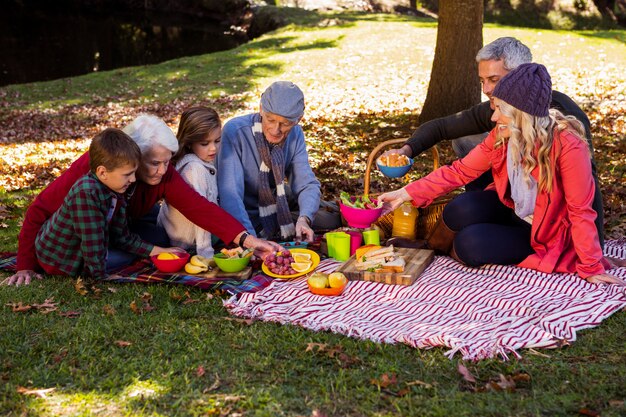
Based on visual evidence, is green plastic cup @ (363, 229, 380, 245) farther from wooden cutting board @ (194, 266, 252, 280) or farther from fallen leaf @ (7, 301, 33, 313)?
fallen leaf @ (7, 301, 33, 313)

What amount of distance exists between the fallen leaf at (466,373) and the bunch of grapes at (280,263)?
5.85ft

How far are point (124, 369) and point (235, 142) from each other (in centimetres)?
248

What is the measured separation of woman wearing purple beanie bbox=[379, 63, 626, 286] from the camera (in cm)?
489

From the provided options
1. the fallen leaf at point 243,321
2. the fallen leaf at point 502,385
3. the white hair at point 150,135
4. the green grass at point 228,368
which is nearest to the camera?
the green grass at point 228,368

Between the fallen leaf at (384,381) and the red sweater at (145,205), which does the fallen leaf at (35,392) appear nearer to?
the fallen leaf at (384,381)

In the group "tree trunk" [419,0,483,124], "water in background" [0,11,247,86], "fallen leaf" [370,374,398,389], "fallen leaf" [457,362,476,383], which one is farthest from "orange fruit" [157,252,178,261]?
"water in background" [0,11,247,86]

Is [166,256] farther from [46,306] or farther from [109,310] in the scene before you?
[46,306]

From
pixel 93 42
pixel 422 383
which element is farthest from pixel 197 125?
pixel 93 42

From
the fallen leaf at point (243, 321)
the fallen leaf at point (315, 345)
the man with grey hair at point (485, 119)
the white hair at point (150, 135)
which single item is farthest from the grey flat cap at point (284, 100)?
the fallen leaf at point (315, 345)

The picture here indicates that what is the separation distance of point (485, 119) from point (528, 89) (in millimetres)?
1158

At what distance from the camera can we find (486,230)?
5.31 m

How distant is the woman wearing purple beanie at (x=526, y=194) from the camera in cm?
489

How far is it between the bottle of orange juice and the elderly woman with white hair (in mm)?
1158

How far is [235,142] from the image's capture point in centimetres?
585
